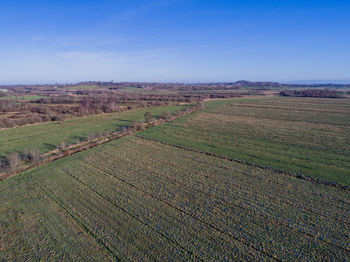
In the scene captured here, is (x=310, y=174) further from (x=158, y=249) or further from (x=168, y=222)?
(x=158, y=249)

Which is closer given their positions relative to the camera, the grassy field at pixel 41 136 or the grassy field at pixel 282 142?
the grassy field at pixel 282 142

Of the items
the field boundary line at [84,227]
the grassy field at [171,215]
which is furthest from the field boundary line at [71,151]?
the field boundary line at [84,227]

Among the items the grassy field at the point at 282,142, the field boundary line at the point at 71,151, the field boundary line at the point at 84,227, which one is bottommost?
the field boundary line at the point at 71,151

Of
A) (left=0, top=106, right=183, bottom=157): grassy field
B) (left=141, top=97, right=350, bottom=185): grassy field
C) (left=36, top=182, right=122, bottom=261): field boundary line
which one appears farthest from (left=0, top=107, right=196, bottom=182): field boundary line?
(left=36, top=182, right=122, bottom=261): field boundary line

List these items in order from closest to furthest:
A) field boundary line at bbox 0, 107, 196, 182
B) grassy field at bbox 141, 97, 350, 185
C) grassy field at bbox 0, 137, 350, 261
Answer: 1. grassy field at bbox 0, 137, 350, 261
2. field boundary line at bbox 0, 107, 196, 182
3. grassy field at bbox 141, 97, 350, 185

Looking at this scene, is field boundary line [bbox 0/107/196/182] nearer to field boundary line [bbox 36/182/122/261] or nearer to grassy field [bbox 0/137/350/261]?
grassy field [bbox 0/137/350/261]

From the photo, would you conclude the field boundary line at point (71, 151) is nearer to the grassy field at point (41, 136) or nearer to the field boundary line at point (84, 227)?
the grassy field at point (41, 136)

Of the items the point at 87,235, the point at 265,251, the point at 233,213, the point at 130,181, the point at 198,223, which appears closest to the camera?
the point at 265,251

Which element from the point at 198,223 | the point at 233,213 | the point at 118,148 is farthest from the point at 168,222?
the point at 118,148
